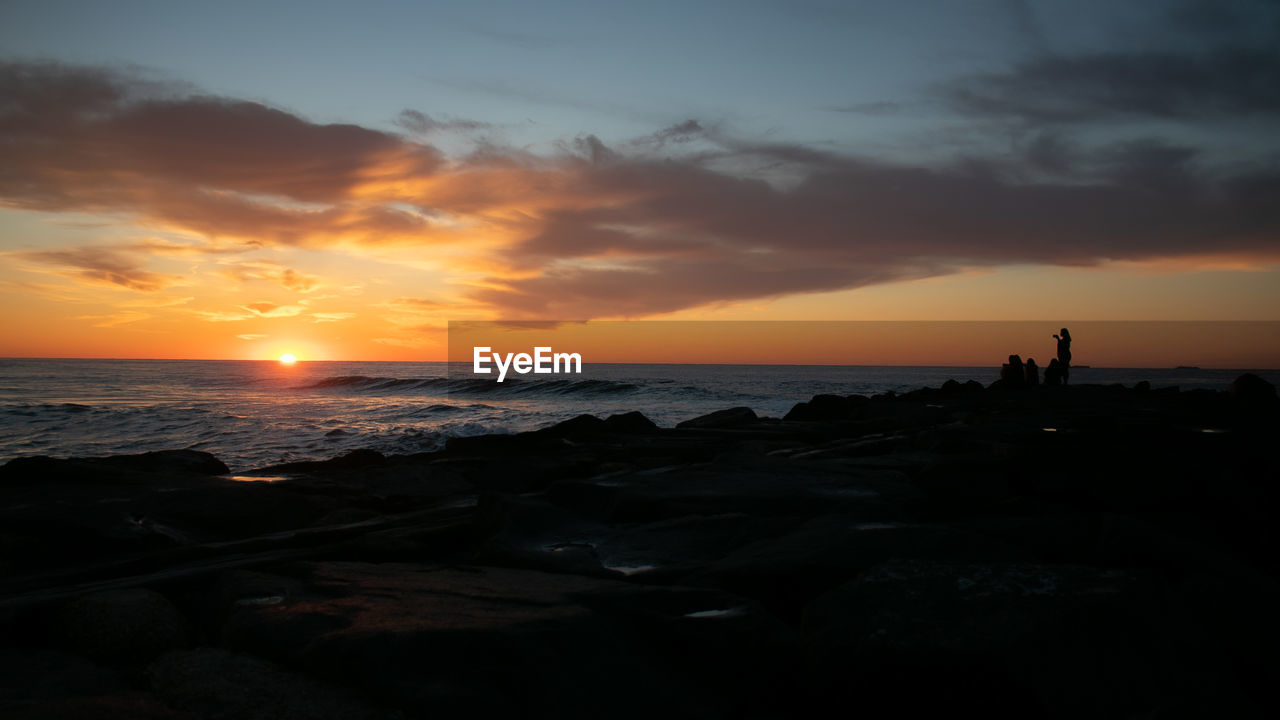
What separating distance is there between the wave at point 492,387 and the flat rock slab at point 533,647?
33288 millimetres

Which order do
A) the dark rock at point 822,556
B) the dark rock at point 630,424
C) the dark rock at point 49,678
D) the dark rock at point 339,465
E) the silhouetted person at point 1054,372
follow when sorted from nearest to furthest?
the dark rock at point 49,678 < the dark rock at point 822,556 < the dark rock at point 339,465 < the dark rock at point 630,424 < the silhouetted person at point 1054,372

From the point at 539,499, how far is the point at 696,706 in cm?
247

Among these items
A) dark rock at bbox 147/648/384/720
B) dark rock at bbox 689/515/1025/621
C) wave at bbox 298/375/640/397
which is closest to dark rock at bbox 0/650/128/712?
dark rock at bbox 147/648/384/720

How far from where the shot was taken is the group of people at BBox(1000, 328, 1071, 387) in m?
18.3

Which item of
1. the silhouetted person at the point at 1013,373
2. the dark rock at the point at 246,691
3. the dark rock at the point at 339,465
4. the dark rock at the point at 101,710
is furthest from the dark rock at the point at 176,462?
the silhouetted person at the point at 1013,373

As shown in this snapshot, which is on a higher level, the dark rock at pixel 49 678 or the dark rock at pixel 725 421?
the dark rock at pixel 725 421

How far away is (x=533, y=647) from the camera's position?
206 centimetres

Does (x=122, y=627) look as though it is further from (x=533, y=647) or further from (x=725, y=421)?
(x=725, y=421)

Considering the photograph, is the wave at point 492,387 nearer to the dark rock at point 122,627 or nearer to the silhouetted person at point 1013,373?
the silhouetted person at point 1013,373

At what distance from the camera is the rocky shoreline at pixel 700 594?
1842 mm

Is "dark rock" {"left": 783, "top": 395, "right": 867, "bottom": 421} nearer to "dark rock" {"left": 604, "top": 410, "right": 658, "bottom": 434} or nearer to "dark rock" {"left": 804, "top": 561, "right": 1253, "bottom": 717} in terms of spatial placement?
"dark rock" {"left": 604, "top": 410, "right": 658, "bottom": 434}

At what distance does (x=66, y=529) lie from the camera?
14.5 ft

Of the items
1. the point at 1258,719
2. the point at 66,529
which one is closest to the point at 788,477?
the point at 1258,719

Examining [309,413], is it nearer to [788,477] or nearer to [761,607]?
[788,477]
